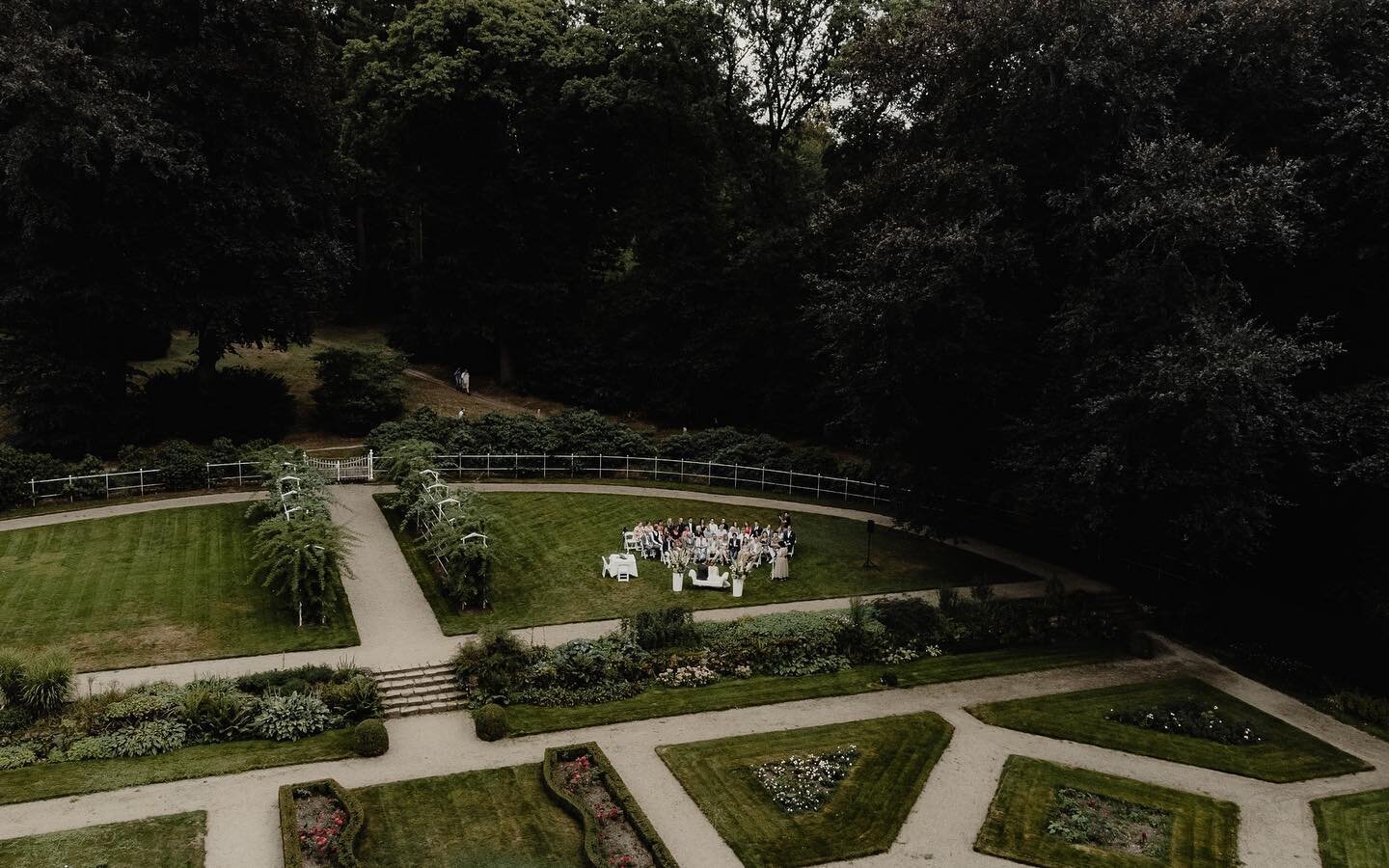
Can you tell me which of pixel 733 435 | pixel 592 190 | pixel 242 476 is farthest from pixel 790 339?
pixel 242 476

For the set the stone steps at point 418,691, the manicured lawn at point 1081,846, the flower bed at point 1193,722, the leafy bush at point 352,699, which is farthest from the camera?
the flower bed at point 1193,722

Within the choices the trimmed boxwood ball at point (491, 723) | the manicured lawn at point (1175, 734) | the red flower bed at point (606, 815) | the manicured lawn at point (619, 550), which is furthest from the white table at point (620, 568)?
the manicured lawn at point (1175, 734)

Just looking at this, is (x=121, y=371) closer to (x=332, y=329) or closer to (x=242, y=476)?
(x=242, y=476)

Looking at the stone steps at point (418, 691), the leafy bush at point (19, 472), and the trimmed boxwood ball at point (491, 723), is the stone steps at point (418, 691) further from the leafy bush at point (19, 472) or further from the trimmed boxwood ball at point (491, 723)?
the leafy bush at point (19, 472)

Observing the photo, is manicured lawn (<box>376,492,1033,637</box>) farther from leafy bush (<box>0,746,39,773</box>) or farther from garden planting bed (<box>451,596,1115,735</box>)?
leafy bush (<box>0,746,39,773</box>)

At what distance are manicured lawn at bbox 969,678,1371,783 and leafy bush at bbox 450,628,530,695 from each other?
396 inches

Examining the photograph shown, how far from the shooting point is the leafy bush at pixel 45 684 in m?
18.7

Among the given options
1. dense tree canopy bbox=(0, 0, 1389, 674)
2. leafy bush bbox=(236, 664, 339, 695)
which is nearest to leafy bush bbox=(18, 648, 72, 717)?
leafy bush bbox=(236, 664, 339, 695)

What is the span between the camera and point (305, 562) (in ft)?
78.8

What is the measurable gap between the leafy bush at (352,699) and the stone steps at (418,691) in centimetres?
43

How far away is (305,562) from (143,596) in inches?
185

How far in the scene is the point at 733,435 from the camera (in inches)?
1544

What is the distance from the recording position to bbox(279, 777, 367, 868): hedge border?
601 inches

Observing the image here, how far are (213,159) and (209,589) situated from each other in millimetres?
18638
